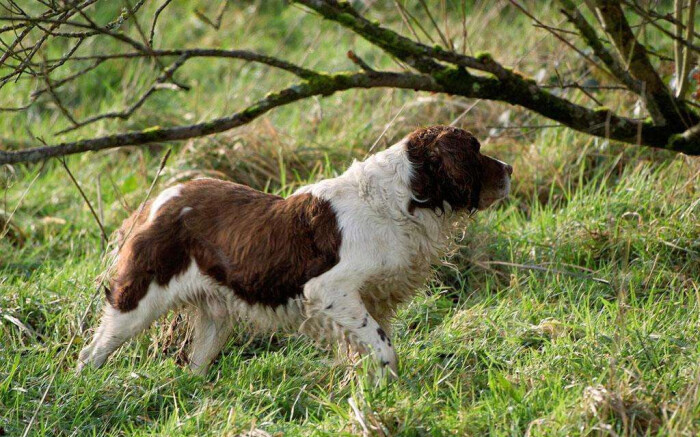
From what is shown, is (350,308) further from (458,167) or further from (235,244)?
(458,167)

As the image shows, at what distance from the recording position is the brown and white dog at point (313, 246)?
12.0 ft

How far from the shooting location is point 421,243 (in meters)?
3.76

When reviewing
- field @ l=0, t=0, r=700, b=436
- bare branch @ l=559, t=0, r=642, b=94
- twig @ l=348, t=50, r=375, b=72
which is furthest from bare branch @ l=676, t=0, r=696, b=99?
twig @ l=348, t=50, r=375, b=72

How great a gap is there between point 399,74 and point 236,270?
106cm

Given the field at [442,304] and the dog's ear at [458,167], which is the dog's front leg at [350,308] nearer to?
the field at [442,304]

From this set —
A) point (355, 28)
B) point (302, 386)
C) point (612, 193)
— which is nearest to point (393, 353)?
point (302, 386)

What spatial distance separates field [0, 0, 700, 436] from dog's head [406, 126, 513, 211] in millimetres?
544

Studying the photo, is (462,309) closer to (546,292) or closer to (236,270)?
(546,292)

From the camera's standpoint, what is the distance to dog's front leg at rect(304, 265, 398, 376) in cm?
361

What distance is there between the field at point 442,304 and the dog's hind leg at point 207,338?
7cm

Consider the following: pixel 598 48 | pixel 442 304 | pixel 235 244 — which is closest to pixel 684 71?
pixel 598 48

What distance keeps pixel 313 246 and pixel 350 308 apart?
305 millimetres

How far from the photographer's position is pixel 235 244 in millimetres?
3861

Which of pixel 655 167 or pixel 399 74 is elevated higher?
pixel 399 74
